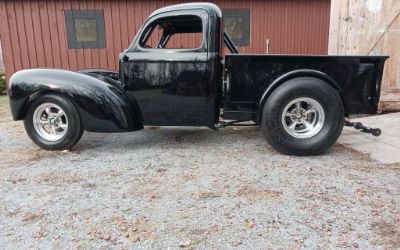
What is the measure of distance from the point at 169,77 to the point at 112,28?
6.37m

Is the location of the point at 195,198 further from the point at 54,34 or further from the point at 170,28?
the point at 54,34

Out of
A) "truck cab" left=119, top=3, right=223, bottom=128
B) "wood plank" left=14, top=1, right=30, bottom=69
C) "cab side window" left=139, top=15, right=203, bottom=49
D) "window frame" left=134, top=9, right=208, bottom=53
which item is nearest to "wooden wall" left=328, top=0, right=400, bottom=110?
"cab side window" left=139, top=15, right=203, bottom=49

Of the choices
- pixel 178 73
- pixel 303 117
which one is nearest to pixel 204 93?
pixel 178 73

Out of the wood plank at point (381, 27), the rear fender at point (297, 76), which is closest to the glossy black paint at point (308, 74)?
the rear fender at point (297, 76)

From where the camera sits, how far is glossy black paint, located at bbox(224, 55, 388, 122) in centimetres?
411

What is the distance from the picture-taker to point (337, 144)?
4.80 metres

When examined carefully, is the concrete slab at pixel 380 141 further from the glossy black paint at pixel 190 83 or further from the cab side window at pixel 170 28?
the cab side window at pixel 170 28

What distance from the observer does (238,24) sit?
10148mm

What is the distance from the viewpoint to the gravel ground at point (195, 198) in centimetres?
245

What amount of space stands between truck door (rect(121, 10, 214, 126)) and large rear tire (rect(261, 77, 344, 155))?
882 mm

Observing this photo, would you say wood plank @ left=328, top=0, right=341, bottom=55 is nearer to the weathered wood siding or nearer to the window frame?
the weathered wood siding

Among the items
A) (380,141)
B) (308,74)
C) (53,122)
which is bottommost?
(380,141)

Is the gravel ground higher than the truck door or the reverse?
the reverse

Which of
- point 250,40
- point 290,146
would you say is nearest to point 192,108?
point 290,146
